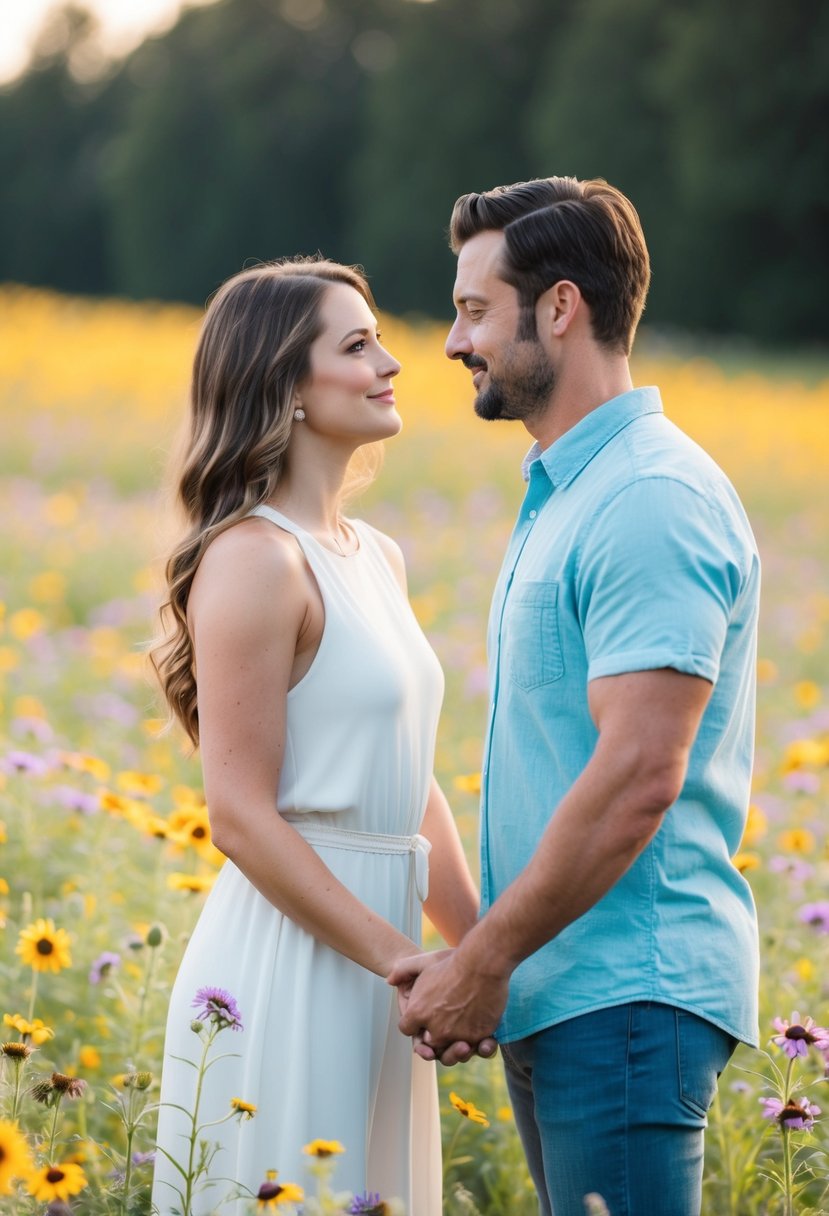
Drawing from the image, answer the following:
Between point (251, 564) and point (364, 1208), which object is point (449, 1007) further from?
point (251, 564)

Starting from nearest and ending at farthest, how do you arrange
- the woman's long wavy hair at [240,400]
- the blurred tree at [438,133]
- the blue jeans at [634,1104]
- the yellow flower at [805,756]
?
the blue jeans at [634,1104], the woman's long wavy hair at [240,400], the yellow flower at [805,756], the blurred tree at [438,133]

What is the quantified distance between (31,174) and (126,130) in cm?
374

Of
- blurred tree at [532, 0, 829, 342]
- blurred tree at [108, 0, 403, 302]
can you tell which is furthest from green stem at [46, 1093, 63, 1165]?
blurred tree at [108, 0, 403, 302]

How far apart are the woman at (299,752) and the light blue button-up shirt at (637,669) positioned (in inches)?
8.6

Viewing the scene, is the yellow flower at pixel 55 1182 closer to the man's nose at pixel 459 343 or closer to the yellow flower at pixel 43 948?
the yellow flower at pixel 43 948

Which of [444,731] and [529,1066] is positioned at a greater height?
[444,731]

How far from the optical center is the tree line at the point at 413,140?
93.1 ft

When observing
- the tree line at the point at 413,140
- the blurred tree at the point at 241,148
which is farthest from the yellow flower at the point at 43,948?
the blurred tree at the point at 241,148

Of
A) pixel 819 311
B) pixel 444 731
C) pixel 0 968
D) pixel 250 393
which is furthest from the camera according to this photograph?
pixel 819 311

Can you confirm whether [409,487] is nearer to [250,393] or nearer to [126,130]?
[250,393]

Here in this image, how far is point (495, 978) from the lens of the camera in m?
1.92

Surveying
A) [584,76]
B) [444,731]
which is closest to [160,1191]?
[444,731]

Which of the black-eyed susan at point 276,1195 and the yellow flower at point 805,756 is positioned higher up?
the yellow flower at point 805,756

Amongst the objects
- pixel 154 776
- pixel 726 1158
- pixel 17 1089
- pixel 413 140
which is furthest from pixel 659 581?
pixel 413 140
